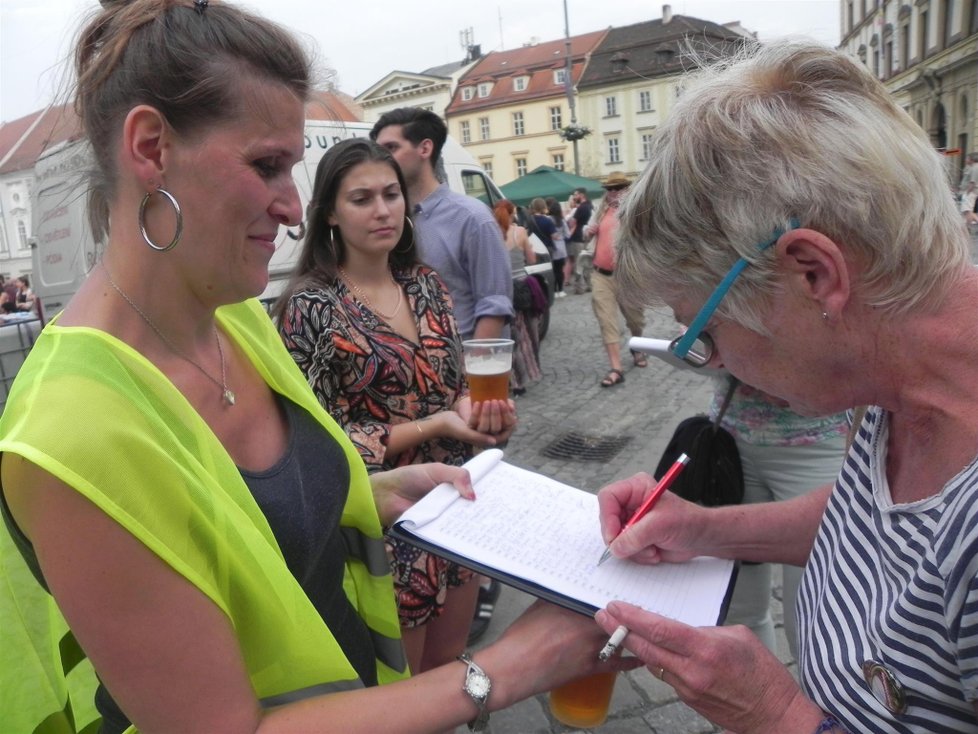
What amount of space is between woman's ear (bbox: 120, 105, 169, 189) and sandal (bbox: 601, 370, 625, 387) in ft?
20.4

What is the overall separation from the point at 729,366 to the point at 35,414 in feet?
3.32

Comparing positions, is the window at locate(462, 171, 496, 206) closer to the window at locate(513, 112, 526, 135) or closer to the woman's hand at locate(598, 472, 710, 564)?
the woman's hand at locate(598, 472, 710, 564)

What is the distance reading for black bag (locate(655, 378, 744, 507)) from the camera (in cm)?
225

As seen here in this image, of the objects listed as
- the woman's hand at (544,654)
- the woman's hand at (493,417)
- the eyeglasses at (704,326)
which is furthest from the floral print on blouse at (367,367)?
the eyeglasses at (704,326)

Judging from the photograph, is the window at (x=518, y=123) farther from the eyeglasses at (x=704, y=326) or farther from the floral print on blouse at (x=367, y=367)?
the eyeglasses at (x=704, y=326)

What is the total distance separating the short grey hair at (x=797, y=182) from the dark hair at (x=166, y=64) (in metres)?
0.65

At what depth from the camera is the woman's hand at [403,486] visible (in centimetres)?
169

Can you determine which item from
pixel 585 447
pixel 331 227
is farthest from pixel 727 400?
pixel 585 447

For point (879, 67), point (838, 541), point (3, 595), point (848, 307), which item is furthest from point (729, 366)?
point (879, 67)

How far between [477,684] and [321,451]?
1.77 ft

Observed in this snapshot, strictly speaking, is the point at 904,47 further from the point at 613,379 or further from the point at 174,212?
the point at 174,212

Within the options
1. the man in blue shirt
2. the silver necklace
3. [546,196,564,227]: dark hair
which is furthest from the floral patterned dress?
[546,196,564,227]: dark hair

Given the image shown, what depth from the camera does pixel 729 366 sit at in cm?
121

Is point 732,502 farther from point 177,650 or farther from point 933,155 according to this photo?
point 177,650
